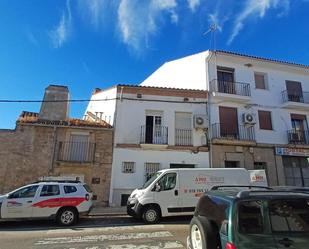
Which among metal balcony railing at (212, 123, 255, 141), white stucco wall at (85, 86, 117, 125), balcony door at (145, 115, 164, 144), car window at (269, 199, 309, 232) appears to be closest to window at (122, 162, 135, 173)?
balcony door at (145, 115, 164, 144)

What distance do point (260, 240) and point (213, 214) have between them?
32.2 inches

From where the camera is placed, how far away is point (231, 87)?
17375mm

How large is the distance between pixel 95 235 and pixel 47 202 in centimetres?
262

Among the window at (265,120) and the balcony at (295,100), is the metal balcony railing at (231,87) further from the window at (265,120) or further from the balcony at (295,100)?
the balcony at (295,100)

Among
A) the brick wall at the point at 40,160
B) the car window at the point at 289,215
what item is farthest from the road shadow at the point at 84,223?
the car window at the point at 289,215

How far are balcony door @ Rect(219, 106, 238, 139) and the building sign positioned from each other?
294cm

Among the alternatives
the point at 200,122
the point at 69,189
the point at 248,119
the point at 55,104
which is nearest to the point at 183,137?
the point at 200,122

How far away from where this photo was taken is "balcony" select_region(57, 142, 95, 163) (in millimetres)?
14125

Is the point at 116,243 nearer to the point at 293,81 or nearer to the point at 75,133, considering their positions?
the point at 75,133

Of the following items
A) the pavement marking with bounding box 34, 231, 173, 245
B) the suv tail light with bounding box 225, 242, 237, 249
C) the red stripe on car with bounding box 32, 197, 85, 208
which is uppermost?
the red stripe on car with bounding box 32, 197, 85, 208

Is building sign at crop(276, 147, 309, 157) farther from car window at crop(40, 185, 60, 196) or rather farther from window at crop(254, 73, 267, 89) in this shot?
car window at crop(40, 185, 60, 196)

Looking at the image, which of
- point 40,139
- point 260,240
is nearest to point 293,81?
point 40,139

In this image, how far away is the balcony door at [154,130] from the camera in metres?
15.5

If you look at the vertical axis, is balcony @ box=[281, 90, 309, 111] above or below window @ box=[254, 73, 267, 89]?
below
